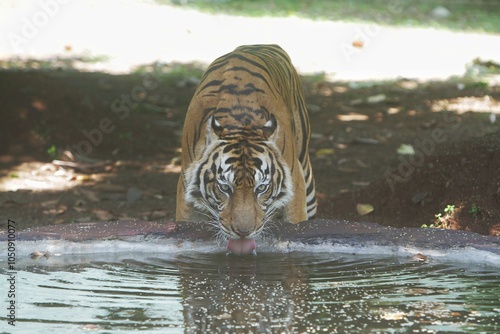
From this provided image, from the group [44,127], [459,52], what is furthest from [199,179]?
[459,52]

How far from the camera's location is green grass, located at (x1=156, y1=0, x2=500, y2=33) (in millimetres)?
18609

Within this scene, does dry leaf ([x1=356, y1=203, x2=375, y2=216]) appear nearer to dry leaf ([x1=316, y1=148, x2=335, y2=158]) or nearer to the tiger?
the tiger

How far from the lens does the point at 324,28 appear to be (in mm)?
17484

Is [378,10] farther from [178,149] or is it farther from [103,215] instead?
[103,215]

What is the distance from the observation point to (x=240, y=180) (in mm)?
5289

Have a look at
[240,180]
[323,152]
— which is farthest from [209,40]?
[240,180]

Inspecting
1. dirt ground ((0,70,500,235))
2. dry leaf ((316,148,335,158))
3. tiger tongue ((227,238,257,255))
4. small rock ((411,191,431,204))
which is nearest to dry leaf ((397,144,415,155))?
dirt ground ((0,70,500,235))

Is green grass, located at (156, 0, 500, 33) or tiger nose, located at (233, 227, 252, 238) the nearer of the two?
tiger nose, located at (233, 227, 252, 238)

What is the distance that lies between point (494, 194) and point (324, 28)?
36.6ft

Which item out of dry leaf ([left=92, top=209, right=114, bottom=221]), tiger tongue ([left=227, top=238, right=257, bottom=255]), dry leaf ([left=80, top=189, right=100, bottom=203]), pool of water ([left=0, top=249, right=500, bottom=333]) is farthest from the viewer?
dry leaf ([left=80, top=189, right=100, bottom=203])

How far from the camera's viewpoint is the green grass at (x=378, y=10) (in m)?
18.6

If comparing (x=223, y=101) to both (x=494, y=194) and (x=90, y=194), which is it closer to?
(x=494, y=194)

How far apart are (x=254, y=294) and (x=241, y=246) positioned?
2.25ft

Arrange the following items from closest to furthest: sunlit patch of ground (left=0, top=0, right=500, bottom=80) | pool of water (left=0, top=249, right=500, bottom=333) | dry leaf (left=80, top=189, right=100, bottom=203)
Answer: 1. pool of water (left=0, top=249, right=500, bottom=333)
2. dry leaf (left=80, top=189, right=100, bottom=203)
3. sunlit patch of ground (left=0, top=0, right=500, bottom=80)
